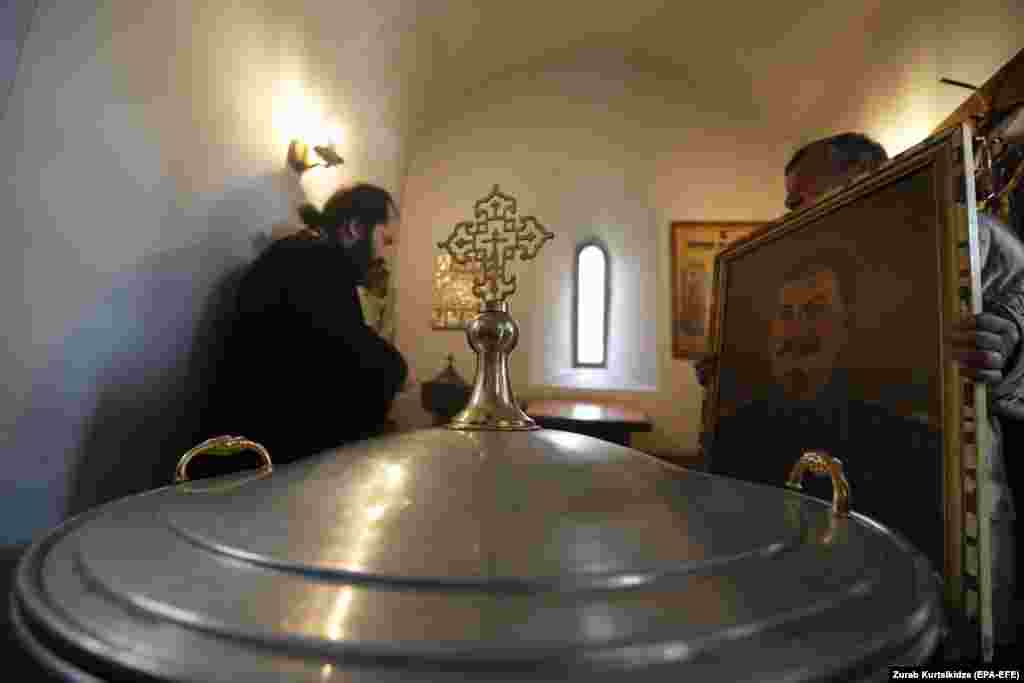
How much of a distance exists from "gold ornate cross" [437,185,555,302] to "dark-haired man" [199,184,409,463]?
0.93 metres

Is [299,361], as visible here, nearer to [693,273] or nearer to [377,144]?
[377,144]

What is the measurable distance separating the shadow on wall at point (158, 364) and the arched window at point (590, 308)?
115 inches

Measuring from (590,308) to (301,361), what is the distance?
125 inches

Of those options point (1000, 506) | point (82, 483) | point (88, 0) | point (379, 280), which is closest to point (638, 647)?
point (1000, 506)

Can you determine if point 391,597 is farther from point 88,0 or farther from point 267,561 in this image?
point 88,0

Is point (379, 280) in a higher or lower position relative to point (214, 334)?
higher

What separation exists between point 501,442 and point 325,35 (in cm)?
282

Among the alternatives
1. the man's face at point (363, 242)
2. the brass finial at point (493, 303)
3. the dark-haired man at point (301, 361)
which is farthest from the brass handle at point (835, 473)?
the man's face at point (363, 242)

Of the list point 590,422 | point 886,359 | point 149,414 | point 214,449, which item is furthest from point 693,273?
point 214,449

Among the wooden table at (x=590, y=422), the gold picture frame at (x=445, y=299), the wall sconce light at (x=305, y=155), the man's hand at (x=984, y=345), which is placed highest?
the wall sconce light at (x=305, y=155)

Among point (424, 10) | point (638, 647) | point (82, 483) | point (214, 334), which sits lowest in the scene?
point (82, 483)

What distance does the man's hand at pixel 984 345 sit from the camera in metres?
0.64

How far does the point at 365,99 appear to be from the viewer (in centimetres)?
327

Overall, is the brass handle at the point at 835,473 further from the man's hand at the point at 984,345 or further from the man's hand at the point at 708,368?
the man's hand at the point at 708,368
